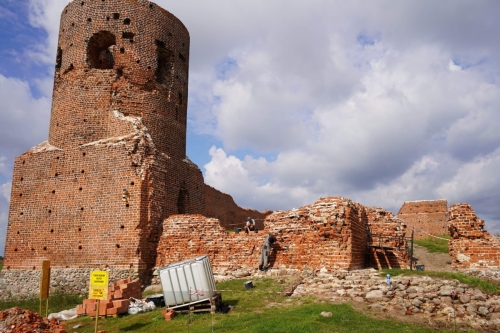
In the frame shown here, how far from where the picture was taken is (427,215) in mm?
29656

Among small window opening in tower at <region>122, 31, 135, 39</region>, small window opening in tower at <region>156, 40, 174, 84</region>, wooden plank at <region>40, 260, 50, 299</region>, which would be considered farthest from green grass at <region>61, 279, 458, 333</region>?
small window opening in tower at <region>122, 31, 135, 39</region>

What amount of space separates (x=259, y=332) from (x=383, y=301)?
10.2ft

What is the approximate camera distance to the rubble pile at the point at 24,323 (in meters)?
7.82

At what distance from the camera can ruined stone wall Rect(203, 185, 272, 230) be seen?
25656 mm

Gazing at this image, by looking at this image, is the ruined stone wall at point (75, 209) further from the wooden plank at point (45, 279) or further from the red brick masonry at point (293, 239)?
the wooden plank at point (45, 279)

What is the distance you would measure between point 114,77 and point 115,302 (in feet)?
28.7

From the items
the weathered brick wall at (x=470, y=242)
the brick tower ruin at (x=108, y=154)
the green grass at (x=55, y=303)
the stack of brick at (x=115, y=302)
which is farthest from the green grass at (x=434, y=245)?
the green grass at (x=55, y=303)

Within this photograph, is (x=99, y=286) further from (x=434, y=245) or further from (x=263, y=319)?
(x=434, y=245)

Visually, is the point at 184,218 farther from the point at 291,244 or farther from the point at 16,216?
the point at 16,216

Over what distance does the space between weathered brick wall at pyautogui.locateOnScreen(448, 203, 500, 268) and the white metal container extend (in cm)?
717

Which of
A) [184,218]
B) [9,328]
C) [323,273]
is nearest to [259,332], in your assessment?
[323,273]

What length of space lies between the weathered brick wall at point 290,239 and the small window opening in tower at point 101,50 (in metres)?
7.14

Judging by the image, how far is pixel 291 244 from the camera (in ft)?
39.6

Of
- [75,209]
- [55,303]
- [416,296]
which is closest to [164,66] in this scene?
[75,209]
